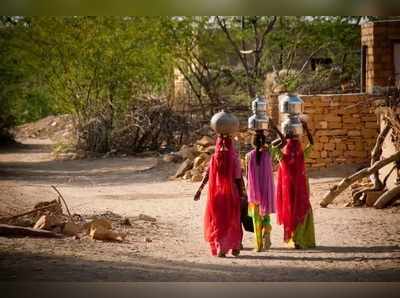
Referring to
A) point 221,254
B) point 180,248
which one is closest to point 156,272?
point 221,254

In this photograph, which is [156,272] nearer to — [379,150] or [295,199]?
[295,199]

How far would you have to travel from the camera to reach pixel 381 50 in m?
10.2

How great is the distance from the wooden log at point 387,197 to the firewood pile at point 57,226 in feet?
7.53

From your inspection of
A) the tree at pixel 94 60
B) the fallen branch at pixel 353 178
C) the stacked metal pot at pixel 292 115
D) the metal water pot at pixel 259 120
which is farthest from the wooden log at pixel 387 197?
the tree at pixel 94 60

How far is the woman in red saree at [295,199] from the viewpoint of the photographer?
19.7ft

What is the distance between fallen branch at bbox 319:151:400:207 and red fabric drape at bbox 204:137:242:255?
98.5 inches

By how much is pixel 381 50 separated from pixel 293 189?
4.64 meters

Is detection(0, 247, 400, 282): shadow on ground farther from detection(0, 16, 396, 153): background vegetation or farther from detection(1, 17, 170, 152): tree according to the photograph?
detection(1, 17, 170, 152): tree

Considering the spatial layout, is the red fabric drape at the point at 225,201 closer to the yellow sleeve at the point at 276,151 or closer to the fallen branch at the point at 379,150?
the yellow sleeve at the point at 276,151

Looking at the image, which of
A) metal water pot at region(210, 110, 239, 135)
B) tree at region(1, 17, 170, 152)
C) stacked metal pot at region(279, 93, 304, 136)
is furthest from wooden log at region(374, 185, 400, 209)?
tree at region(1, 17, 170, 152)

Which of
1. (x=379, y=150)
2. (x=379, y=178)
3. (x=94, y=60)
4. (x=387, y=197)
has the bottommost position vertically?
(x=387, y=197)

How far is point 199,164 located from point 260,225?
4.95 m

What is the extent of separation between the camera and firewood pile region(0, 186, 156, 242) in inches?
248

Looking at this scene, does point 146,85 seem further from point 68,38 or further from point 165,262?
point 165,262
